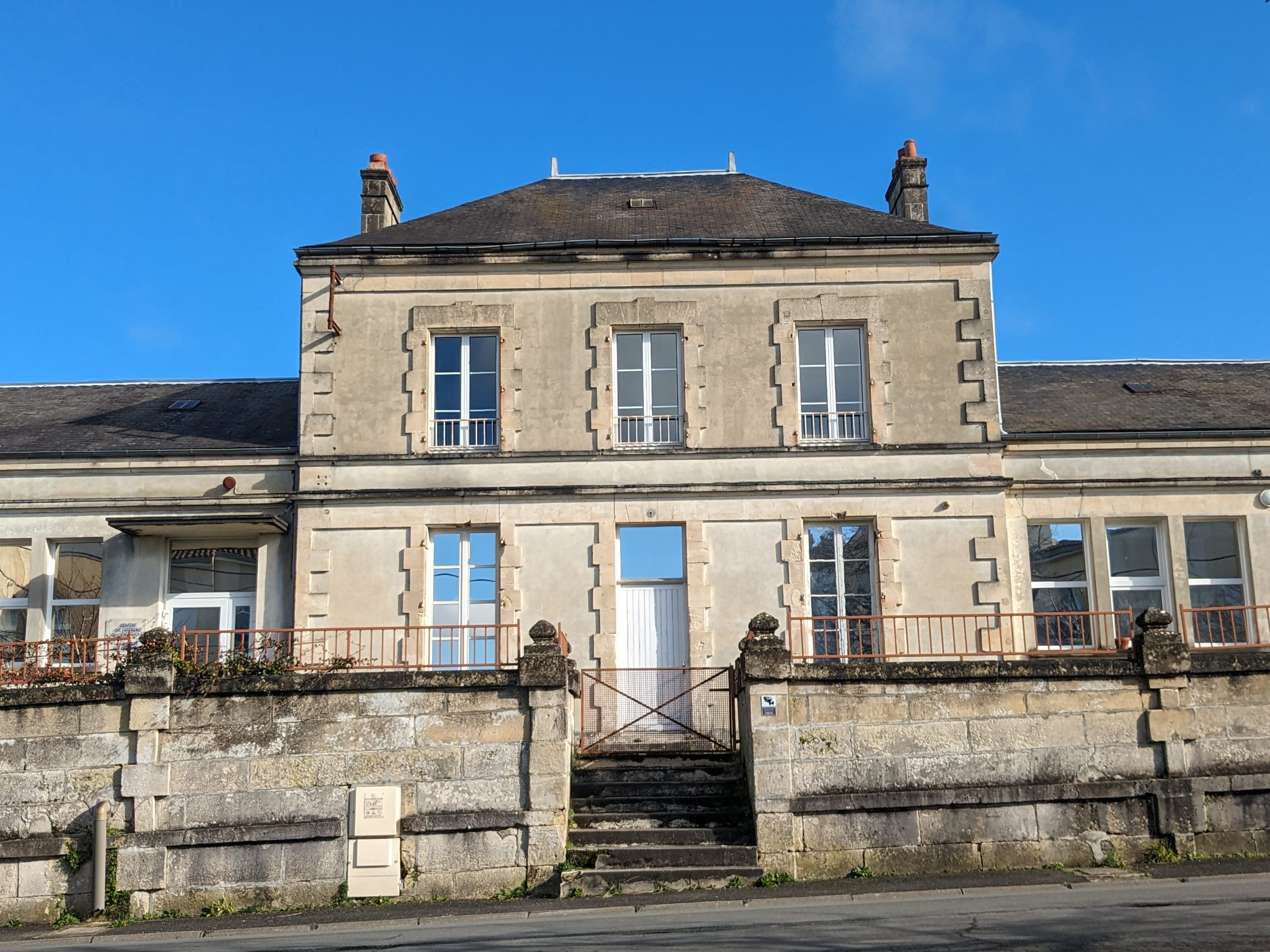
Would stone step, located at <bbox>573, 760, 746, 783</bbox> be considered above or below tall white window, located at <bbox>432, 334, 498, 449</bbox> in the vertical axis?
below

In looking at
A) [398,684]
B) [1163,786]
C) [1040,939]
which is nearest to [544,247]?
[398,684]

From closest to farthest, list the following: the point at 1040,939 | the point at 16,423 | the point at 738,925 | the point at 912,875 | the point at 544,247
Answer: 1. the point at 1040,939
2. the point at 738,925
3. the point at 912,875
4. the point at 544,247
5. the point at 16,423

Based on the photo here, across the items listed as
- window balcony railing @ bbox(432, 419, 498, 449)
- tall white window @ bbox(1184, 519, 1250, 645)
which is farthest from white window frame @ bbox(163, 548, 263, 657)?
tall white window @ bbox(1184, 519, 1250, 645)

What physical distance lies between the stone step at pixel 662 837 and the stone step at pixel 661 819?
0.47 feet

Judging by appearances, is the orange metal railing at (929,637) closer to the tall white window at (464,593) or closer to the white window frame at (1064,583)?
the white window frame at (1064,583)

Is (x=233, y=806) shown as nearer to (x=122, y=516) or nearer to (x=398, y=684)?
(x=398, y=684)

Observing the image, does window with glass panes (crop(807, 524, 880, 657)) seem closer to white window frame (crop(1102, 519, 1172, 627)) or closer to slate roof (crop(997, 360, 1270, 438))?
slate roof (crop(997, 360, 1270, 438))

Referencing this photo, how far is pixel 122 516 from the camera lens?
57.5ft

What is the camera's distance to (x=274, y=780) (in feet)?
41.0

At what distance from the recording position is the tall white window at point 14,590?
1762 cm

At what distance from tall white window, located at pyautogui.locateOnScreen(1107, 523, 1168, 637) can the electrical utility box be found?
10512 millimetres

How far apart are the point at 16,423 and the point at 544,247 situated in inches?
336

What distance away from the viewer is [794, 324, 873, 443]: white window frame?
17.5 m

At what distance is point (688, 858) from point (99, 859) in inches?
222
